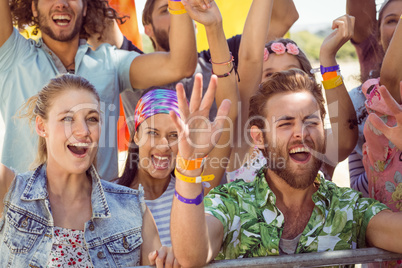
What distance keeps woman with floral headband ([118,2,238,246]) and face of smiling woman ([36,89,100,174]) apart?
48cm

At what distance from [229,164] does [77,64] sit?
1221mm

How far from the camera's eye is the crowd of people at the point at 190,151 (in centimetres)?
216

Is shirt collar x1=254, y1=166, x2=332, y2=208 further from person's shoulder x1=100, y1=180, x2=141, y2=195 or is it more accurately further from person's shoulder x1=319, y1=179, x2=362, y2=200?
person's shoulder x1=100, y1=180, x2=141, y2=195

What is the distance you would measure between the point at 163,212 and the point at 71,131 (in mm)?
810

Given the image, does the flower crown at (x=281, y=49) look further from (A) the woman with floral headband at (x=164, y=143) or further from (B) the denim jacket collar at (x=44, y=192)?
(B) the denim jacket collar at (x=44, y=192)

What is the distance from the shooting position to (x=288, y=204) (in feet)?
7.98

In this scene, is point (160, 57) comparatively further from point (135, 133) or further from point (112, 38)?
point (112, 38)

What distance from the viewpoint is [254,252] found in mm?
2258

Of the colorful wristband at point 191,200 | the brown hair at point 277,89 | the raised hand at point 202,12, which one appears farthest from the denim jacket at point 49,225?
the raised hand at point 202,12

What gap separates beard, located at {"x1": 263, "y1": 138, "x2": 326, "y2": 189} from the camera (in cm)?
239

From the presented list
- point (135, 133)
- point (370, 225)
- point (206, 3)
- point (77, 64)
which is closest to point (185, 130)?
point (370, 225)

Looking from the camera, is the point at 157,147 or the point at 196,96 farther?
the point at 157,147

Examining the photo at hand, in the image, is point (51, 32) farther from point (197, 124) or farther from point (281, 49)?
point (197, 124)

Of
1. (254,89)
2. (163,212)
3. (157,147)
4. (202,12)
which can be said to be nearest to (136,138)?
(157,147)
